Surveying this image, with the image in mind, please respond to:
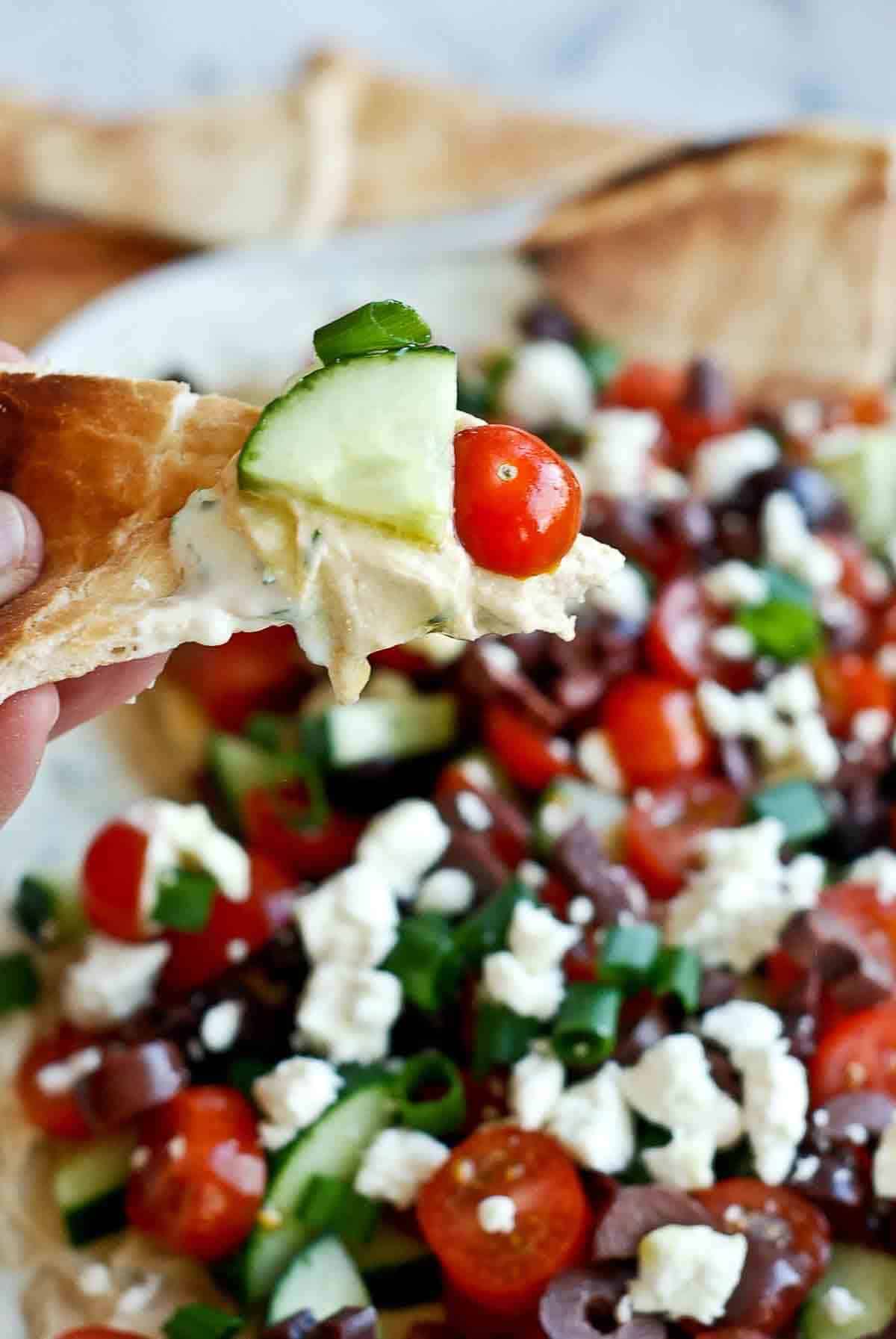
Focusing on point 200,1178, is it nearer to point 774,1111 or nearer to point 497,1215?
point 497,1215

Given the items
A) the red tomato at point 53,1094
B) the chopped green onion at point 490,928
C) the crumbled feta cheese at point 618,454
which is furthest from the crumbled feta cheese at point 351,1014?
the crumbled feta cheese at point 618,454

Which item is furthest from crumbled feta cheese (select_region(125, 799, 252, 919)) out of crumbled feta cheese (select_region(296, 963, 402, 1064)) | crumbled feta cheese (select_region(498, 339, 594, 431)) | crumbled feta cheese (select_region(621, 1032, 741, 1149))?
crumbled feta cheese (select_region(498, 339, 594, 431))

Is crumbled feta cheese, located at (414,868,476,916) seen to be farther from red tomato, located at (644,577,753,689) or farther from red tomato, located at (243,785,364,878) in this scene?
red tomato, located at (644,577,753,689)

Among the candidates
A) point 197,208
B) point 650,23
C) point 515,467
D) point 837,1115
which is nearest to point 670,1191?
point 837,1115

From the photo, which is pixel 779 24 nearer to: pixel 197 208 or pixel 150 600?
pixel 197 208

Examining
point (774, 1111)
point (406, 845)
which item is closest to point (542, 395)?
point (406, 845)

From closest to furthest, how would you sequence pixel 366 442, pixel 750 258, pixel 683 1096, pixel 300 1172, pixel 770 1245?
pixel 366 442 → pixel 770 1245 → pixel 683 1096 → pixel 300 1172 → pixel 750 258

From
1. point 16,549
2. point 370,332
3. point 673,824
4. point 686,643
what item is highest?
point 370,332
